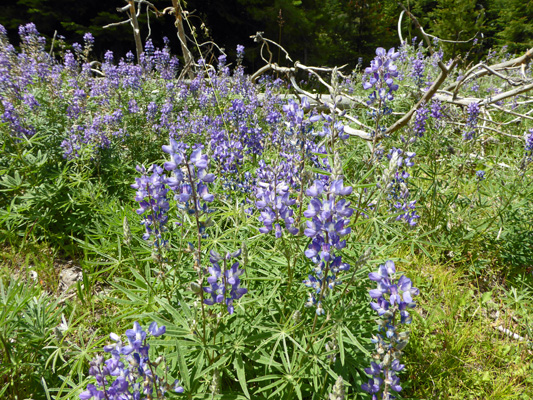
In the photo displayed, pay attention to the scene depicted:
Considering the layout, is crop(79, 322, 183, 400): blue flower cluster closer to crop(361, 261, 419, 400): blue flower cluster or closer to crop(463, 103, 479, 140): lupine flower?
crop(361, 261, 419, 400): blue flower cluster

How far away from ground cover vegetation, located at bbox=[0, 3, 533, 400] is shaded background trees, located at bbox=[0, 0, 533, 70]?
4.24 metres

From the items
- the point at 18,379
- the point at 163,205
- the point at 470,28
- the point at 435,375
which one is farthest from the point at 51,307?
the point at 470,28

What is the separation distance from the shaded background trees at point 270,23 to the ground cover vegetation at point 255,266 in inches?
167

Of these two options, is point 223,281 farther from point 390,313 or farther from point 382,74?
point 382,74

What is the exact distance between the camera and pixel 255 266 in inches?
84.7

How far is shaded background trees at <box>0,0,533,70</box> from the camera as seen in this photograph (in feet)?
38.7

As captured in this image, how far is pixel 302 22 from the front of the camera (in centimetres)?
1405

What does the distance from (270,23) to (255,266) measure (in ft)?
47.4

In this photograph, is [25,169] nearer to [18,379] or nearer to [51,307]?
[51,307]

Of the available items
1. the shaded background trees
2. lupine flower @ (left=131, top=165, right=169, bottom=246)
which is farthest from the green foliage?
the shaded background trees

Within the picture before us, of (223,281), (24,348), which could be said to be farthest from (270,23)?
(223,281)

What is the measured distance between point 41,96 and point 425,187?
14.4 feet

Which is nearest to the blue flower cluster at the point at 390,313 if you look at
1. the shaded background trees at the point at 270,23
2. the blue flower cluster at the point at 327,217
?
the blue flower cluster at the point at 327,217

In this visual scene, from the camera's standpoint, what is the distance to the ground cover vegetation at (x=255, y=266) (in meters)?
1.36
